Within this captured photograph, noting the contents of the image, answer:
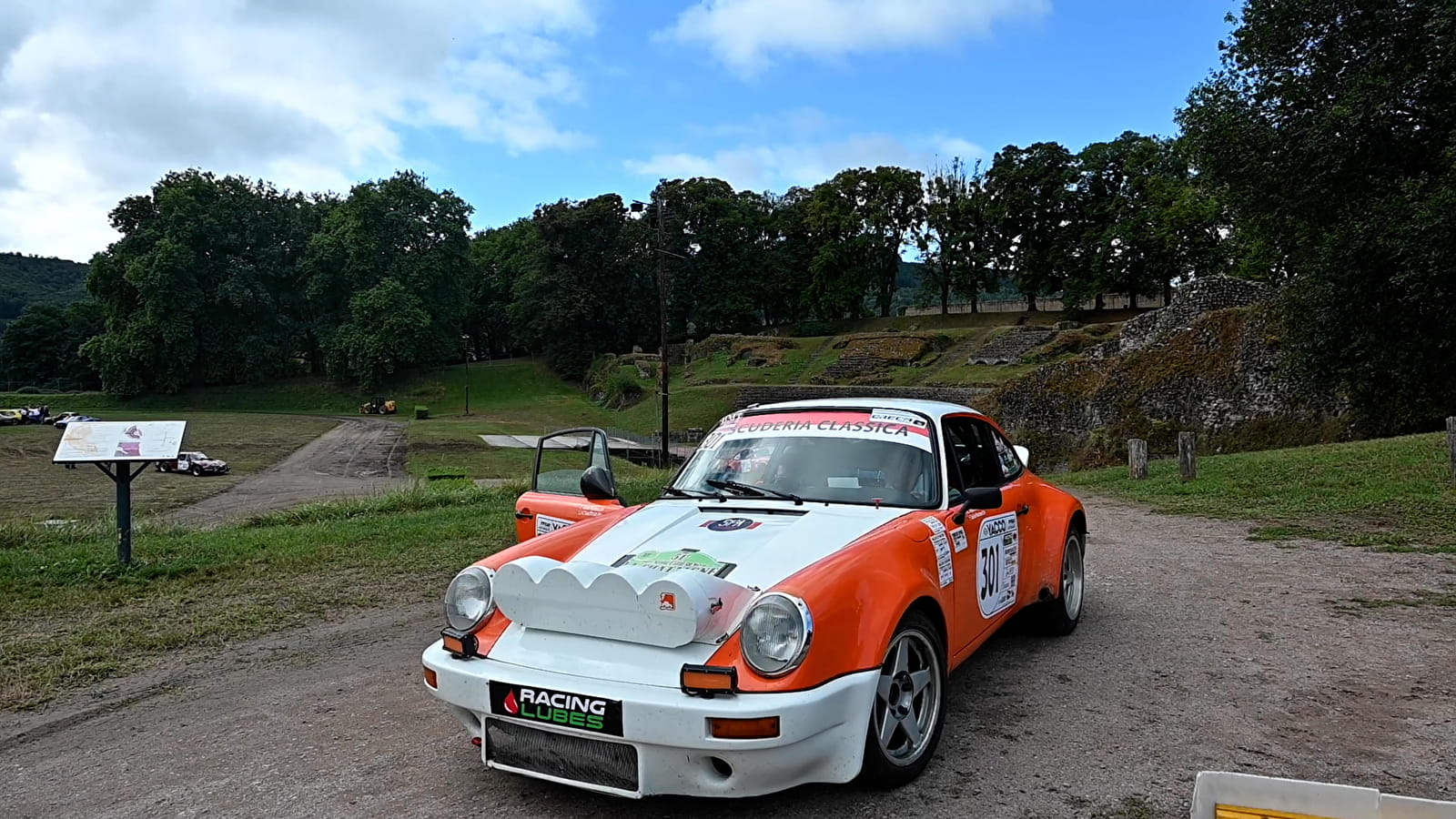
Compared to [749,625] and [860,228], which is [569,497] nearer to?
[749,625]

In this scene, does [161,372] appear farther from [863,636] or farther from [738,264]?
[863,636]

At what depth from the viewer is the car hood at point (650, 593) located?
3262mm

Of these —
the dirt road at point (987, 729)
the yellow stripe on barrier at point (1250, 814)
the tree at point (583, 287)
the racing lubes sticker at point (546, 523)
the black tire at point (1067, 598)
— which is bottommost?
the dirt road at point (987, 729)

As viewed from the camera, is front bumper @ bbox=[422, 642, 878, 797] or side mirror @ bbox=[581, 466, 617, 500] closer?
front bumper @ bbox=[422, 642, 878, 797]

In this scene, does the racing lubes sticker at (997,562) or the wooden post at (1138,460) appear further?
the wooden post at (1138,460)

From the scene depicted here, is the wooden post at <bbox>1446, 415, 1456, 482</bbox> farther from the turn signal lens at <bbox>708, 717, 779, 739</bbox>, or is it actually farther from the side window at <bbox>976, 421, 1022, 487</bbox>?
the turn signal lens at <bbox>708, 717, 779, 739</bbox>

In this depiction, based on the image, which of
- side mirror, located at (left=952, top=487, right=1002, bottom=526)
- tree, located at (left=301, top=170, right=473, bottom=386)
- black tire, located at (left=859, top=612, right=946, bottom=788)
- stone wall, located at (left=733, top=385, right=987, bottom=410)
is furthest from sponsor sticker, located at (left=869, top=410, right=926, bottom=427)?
tree, located at (left=301, top=170, right=473, bottom=386)

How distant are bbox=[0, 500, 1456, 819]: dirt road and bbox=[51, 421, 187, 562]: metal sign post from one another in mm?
2847

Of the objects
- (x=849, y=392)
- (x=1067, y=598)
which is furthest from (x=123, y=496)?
(x=849, y=392)

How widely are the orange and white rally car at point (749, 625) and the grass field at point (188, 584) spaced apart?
11.5ft

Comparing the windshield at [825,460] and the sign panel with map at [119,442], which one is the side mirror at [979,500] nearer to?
the windshield at [825,460]

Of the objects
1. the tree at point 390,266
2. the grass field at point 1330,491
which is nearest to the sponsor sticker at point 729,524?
the grass field at point 1330,491

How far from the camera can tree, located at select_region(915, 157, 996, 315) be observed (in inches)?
2830

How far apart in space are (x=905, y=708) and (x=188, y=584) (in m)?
7.20
